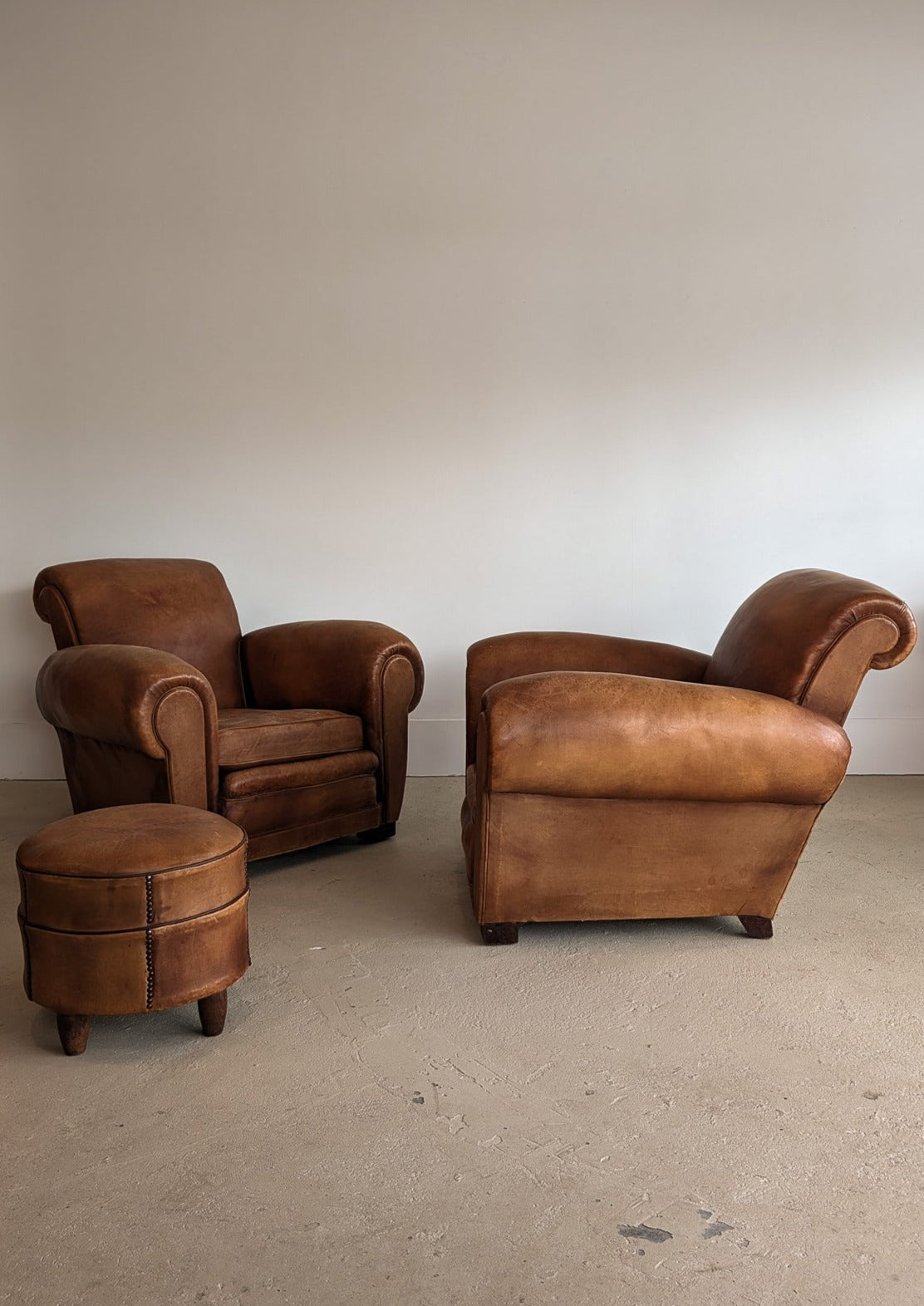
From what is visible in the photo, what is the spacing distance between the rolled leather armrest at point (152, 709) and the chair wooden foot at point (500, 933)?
0.86 meters

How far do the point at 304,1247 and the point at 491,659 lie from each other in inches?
77.8

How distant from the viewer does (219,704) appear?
3689mm

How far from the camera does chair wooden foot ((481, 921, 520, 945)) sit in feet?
8.43

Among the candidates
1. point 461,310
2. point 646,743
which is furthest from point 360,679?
point 461,310

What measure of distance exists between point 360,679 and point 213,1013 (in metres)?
1.46

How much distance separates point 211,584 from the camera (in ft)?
12.6

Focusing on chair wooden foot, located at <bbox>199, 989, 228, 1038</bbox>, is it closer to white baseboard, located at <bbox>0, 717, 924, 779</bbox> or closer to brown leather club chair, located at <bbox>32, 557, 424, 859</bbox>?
brown leather club chair, located at <bbox>32, 557, 424, 859</bbox>

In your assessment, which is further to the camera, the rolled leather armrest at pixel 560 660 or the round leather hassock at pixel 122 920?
the rolled leather armrest at pixel 560 660

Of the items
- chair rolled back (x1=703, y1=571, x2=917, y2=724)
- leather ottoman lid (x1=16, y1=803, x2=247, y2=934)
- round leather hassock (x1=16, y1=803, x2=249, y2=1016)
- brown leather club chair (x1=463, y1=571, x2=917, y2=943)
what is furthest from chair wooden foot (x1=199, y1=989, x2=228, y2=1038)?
chair rolled back (x1=703, y1=571, x2=917, y2=724)

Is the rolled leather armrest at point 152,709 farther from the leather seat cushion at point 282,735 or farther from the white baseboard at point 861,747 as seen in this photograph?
the white baseboard at point 861,747

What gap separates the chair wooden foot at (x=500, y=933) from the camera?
2568 millimetres

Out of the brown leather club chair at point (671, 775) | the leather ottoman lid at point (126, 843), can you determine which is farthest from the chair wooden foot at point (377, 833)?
the leather ottoman lid at point (126, 843)

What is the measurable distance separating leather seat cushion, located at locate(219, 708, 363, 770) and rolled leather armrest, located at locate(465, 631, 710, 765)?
0.39 meters

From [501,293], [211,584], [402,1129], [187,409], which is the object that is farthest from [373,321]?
[402,1129]
